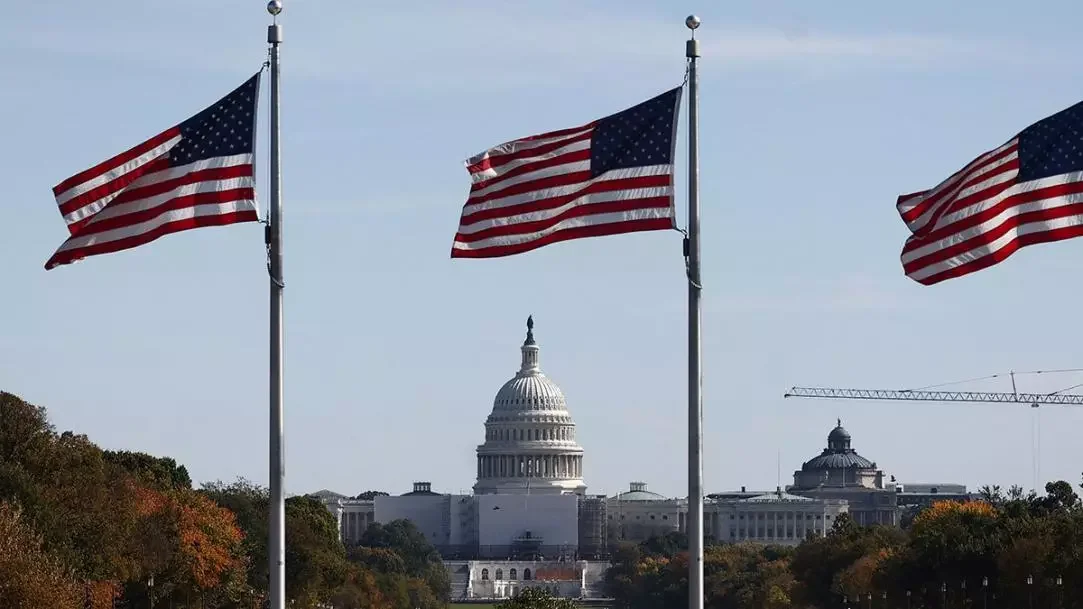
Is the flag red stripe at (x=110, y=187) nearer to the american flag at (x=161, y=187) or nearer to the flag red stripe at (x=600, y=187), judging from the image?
the american flag at (x=161, y=187)

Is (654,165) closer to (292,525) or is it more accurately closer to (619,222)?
(619,222)

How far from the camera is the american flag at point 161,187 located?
156 feet

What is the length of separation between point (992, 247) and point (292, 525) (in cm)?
12155

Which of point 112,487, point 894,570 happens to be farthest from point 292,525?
point 112,487

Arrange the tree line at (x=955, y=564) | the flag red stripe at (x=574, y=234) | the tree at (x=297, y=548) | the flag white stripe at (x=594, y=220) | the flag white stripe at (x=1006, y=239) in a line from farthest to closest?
the tree at (x=297, y=548), the tree line at (x=955, y=564), the flag white stripe at (x=1006, y=239), the flag white stripe at (x=594, y=220), the flag red stripe at (x=574, y=234)

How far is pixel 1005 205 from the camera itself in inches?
1890

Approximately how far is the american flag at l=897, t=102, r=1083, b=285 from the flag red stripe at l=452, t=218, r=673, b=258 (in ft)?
15.7

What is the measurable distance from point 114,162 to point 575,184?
769cm

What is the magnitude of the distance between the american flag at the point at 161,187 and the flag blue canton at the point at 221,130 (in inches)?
0.7

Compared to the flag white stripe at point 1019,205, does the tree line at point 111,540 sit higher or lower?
lower

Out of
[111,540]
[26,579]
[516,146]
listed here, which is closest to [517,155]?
[516,146]

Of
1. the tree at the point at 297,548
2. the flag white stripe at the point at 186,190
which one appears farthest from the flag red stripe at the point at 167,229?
the tree at the point at 297,548

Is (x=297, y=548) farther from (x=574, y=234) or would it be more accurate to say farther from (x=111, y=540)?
(x=574, y=234)

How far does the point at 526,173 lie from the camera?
47.6 meters
